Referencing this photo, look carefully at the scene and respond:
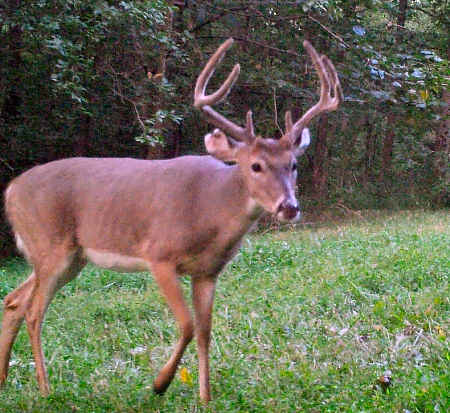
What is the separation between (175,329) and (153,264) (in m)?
1.88

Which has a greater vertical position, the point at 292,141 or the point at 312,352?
the point at 292,141

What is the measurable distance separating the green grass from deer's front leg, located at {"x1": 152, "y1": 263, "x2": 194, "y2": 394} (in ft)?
0.41

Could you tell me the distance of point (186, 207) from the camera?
4.42m

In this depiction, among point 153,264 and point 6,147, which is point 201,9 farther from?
point 153,264

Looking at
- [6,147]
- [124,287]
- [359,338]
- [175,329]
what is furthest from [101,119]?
[359,338]

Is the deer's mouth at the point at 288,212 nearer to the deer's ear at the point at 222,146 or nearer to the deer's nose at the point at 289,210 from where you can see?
the deer's nose at the point at 289,210

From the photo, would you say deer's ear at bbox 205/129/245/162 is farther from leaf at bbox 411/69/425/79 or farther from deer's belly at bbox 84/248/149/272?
leaf at bbox 411/69/425/79

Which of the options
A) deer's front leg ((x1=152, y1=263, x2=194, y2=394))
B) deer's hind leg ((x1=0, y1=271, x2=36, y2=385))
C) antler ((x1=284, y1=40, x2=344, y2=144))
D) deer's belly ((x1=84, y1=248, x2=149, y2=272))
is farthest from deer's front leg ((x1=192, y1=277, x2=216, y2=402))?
deer's hind leg ((x1=0, y1=271, x2=36, y2=385))

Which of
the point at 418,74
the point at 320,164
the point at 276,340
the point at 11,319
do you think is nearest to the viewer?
the point at 11,319

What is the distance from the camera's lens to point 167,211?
4441mm

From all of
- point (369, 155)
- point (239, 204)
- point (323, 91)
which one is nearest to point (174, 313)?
point (239, 204)

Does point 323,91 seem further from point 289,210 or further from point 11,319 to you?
point 11,319

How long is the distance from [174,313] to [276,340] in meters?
1.26

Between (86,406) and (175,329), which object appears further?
(175,329)
